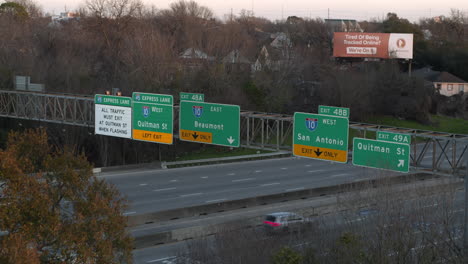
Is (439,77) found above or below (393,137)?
above

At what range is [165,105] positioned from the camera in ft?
80.1

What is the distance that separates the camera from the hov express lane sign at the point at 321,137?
20.2 m

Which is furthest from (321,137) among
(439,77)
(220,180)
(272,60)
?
(439,77)

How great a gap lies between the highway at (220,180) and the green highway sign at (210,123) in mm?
4809

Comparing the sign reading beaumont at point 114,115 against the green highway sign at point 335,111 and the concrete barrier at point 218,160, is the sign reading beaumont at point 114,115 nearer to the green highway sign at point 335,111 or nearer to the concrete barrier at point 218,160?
the green highway sign at point 335,111

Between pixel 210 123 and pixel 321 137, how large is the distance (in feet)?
14.4

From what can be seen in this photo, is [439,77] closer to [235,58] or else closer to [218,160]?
[235,58]

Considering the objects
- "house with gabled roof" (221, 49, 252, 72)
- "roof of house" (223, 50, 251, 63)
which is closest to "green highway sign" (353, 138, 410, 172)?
"house with gabled roof" (221, 49, 252, 72)

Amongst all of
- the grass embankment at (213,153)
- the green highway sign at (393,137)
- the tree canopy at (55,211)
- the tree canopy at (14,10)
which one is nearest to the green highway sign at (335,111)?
the green highway sign at (393,137)

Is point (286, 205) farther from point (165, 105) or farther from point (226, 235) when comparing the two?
point (226, 235)

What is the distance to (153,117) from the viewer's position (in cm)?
2483

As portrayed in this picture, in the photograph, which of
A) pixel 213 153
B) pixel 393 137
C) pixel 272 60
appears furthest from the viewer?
pixel 272 60

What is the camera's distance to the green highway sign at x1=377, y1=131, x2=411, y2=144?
18.6 meters

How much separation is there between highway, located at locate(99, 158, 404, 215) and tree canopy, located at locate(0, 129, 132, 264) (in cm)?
1451
